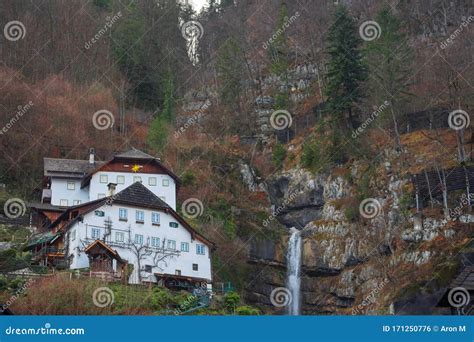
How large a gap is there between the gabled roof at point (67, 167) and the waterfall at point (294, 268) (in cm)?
1402

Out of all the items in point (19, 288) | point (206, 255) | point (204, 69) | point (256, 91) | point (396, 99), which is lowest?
point (19, 288)

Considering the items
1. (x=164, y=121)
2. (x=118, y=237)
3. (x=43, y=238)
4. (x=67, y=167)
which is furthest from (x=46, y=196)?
(x=164, y=121)

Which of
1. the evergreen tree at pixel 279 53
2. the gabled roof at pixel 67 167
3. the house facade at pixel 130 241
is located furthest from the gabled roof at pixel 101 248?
the evergreen tree at pixel 279 53

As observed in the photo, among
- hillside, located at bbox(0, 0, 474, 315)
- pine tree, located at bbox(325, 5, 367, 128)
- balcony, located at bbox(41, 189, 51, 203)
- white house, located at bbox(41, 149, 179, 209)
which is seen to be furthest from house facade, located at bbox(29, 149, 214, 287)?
pine tree, located at bbox(325, 5, 367, 128)

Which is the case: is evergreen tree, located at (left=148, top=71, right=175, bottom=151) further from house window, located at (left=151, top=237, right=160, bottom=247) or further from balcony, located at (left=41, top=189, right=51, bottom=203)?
house window, located at (left=151, top=237, right=160, bottom=247)

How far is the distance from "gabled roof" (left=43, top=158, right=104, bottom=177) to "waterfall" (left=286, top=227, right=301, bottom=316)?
14022 millimetres

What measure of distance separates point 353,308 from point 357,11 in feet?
111

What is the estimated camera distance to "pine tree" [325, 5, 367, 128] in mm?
Result: 62281

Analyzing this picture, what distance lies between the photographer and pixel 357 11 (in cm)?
7838

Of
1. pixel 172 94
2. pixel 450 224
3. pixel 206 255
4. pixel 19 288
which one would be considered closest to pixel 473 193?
pixel 450 224

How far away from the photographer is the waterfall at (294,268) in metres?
56.1

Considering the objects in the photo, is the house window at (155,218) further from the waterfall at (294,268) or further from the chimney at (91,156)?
the chimney at (91,156)

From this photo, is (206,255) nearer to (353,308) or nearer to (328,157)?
(353,308)

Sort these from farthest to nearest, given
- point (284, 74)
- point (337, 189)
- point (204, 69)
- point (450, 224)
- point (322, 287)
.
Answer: point (204, 69)
point (284, 74)
point (337, 189)
point (322, 287)
point (450, 224)
